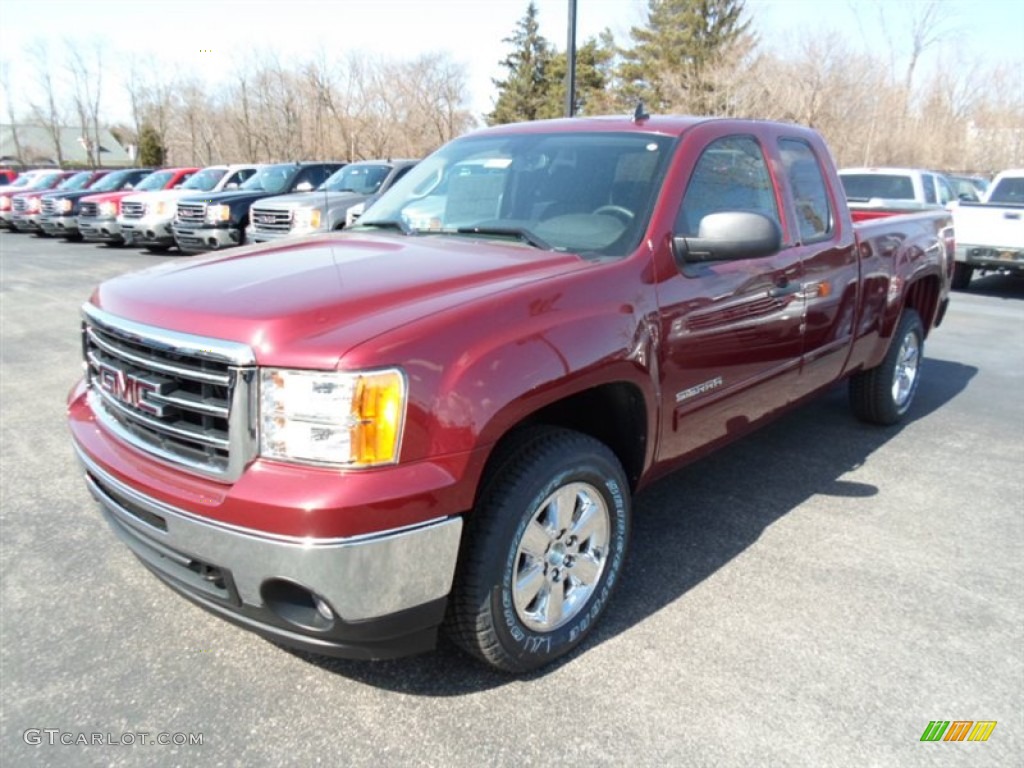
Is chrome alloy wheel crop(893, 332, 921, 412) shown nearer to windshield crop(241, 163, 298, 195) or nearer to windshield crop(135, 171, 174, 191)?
windshield crop(241, 163, 298, 195)

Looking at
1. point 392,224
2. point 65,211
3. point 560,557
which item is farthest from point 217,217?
point 560,557

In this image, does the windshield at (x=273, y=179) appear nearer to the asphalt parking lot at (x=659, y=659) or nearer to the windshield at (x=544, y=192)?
the asphalt parking lot at (x=659, y=659)

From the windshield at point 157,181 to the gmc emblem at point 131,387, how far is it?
61.9 feet

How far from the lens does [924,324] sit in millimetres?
5824

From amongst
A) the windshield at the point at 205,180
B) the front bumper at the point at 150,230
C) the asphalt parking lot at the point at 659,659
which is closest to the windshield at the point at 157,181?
the windshield at the point at 205,180

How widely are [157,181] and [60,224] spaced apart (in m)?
2.49

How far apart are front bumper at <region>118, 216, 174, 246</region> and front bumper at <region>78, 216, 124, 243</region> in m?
0.64

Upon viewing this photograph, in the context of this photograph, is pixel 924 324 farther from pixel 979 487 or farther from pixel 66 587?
pixel 66 587

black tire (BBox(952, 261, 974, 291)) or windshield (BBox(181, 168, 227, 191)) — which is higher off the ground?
windshield (BBox(181, 168, 227, 191))

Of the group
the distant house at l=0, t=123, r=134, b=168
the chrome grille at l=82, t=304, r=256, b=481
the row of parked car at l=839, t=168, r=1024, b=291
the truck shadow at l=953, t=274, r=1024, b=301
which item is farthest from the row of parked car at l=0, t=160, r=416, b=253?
the distant house at l=0, t=123, r=134, b=168

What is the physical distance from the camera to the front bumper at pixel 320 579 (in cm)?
210

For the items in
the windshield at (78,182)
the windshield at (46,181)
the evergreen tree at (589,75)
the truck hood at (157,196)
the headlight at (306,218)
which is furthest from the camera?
the evergreen tree at (589,75)

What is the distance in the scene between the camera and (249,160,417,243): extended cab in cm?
1220

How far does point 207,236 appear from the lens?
13773 millimetres
